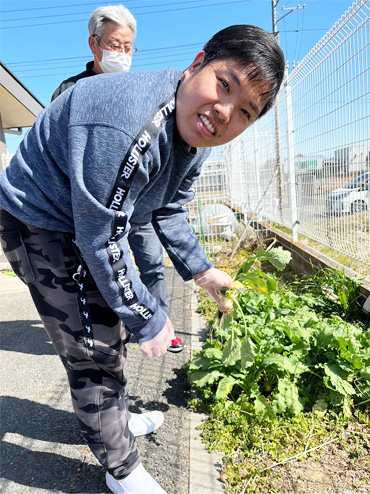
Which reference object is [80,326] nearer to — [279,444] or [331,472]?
[279,444]

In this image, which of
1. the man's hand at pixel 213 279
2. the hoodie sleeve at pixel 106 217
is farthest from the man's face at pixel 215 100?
the man's hand at pixel 213 279

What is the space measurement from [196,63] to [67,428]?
1987mm

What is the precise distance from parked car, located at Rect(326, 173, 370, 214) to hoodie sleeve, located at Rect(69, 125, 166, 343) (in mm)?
2506

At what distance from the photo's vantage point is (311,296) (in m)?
3.57

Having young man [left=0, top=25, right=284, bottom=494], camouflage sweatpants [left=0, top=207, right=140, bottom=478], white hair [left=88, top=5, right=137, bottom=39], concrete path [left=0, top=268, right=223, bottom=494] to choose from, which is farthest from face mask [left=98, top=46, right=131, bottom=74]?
concrete path [left=0, top=268, right=223, bottom=494]

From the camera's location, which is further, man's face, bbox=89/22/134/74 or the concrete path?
man's face, bbox=89/22/134/74

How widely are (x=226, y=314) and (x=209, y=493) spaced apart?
0.80 metres

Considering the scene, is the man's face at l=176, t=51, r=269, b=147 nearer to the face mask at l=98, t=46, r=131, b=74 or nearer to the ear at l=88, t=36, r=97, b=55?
the face mask at l=98, t=46, r=131, b=74

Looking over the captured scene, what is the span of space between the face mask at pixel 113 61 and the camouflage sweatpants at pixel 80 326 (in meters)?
1.89

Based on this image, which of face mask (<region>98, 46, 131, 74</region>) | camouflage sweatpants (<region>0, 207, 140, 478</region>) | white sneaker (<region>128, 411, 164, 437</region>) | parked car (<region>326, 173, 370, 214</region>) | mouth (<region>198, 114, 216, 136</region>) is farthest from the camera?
parked car (<region>326, 173, 370, 214</region>)

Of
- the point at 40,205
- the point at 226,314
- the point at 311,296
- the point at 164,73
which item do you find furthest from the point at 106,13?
the point at 311,296

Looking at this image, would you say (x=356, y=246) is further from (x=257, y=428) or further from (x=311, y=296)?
(x=257, y=428)

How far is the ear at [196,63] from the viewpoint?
4.24 ft

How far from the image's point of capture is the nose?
1.22 meters
